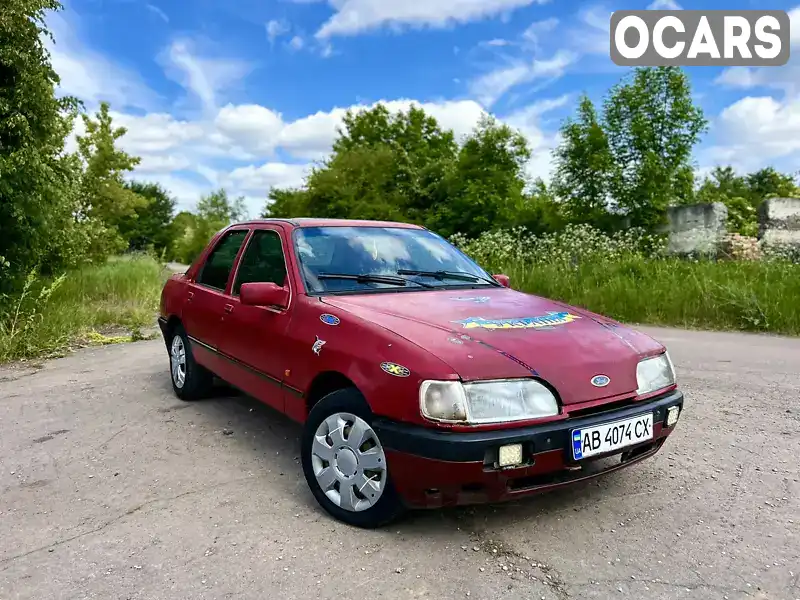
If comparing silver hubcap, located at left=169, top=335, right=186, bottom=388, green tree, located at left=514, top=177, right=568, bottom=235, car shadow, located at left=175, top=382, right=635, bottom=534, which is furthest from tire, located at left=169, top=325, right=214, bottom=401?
green tree, located at left=514, top=177, right=568, bottom=235

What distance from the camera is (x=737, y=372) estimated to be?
615 centimetres

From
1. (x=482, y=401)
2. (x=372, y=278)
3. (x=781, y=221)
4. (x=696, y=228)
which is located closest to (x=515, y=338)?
(x=482, y=401)

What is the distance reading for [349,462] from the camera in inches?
116

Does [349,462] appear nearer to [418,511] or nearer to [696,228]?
[418,511]

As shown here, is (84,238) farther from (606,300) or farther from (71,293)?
(606,300)

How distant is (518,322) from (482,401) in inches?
26.9

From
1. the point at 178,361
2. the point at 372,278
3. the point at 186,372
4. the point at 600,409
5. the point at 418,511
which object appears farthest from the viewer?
the point at 178,361

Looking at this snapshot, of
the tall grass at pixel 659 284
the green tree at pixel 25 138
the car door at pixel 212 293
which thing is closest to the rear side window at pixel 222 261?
the car door at pixel 212 293

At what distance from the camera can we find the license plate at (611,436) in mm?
2709

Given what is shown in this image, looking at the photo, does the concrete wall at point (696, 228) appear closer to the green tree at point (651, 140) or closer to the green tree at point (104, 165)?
the green tree at point (651, 140)

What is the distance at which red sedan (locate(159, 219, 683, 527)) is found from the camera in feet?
8.59

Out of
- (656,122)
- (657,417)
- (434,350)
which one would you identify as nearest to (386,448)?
(434,350)

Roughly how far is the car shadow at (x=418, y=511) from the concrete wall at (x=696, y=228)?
12187 millimetres

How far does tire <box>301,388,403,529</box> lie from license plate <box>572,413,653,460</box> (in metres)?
0.83
